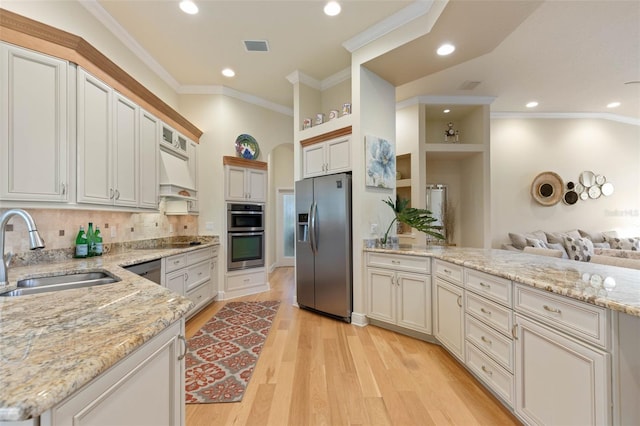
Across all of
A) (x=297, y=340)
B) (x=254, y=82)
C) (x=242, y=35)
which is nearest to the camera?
(x=297, y=340)

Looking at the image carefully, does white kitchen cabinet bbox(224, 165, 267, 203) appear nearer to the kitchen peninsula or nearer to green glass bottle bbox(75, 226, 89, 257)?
green glass bottle bbox(75, 226, 89, 257)

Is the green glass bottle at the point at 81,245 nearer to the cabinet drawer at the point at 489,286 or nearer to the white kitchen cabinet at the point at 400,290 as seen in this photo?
the white kitchen cabinet at the point at 400,290

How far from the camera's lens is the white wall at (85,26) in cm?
199

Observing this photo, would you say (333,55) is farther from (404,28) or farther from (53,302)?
(53,302)

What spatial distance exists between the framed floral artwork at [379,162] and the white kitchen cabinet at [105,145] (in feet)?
8.23

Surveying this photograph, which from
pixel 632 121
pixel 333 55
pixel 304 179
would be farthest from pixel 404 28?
pixel 632 121

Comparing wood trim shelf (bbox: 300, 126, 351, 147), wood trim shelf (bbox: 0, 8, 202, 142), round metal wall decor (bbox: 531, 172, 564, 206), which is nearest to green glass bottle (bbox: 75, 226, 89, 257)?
wood trim shelf (bbox: 0, 8, 202, 142)

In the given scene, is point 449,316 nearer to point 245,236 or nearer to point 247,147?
point 245,236

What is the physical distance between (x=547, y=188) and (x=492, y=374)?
216 inches

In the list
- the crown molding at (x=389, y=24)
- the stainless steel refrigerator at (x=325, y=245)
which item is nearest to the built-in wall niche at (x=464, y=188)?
the crown molding at (x=389, y=24)

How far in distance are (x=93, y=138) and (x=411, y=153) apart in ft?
14.2

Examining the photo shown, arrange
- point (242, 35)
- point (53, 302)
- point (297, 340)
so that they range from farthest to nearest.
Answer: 1. point (242, 35)
2. point (297, 340)
3. point (53, 302)

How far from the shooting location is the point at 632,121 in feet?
18.5

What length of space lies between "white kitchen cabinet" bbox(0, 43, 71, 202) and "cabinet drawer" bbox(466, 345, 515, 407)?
326 centimetres
